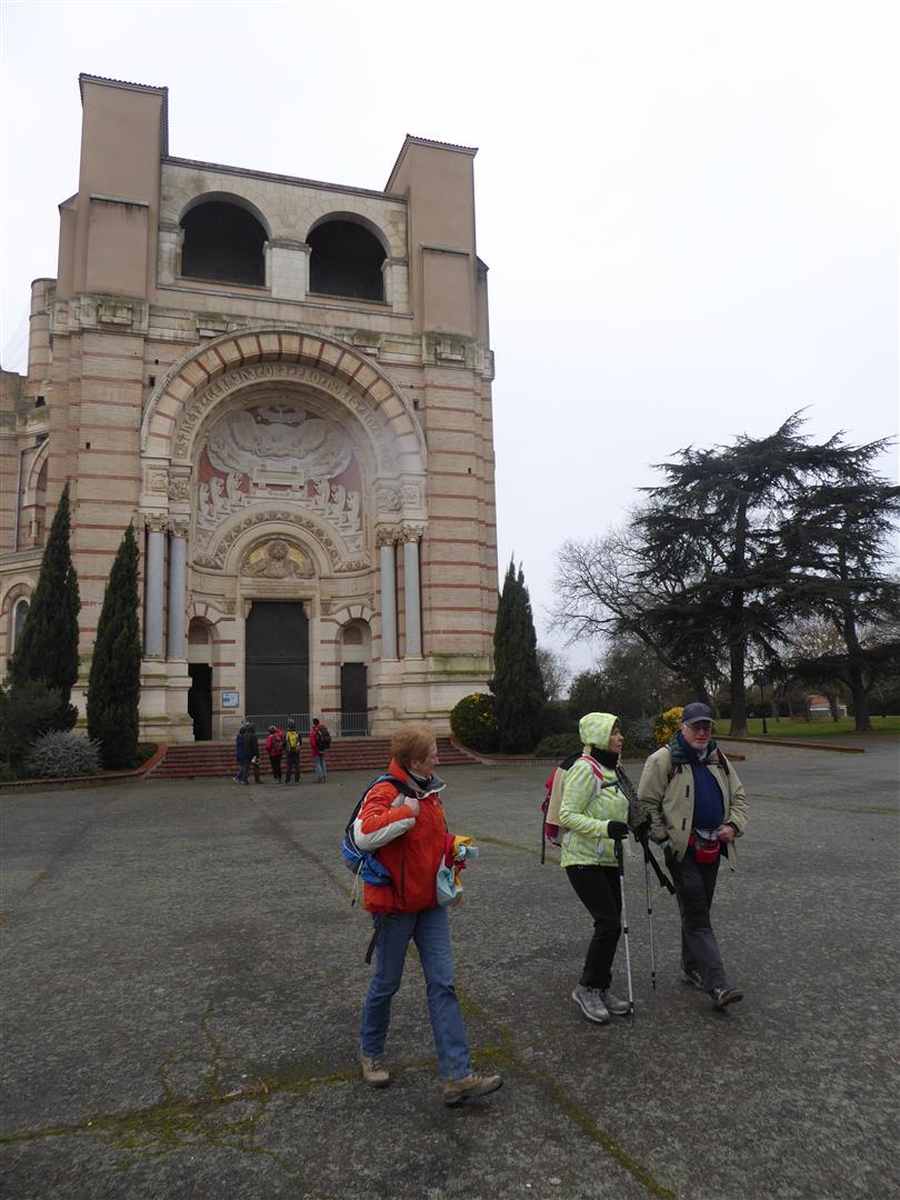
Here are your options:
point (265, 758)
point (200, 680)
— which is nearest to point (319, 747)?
point (265, 758)

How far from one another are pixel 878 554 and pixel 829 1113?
30.2 meters

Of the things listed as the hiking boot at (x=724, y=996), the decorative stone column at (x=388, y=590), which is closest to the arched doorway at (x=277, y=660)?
the decorative stone column at (x=388, y=590)

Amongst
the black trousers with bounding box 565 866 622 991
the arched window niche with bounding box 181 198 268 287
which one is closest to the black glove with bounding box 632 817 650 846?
the black trousers with bounding box 565 866 622 991

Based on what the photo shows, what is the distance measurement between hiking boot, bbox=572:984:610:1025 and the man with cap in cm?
58

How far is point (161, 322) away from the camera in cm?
2373

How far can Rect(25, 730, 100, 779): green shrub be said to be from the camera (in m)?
17.1

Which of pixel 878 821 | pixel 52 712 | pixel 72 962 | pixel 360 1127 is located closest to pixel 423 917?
pixel 360 1127

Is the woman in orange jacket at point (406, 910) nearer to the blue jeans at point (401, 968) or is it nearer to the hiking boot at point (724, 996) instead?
the blue jeans at point (401, 968)

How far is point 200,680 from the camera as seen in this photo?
2492cm

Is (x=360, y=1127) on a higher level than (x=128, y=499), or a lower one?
lower

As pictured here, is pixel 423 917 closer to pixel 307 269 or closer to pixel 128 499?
pixel 128 499

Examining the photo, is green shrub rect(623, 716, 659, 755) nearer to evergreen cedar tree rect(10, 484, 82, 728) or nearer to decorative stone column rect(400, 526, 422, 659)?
decorative stone column rect(400, 526, 422, 659)

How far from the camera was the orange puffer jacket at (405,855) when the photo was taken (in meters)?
3.31

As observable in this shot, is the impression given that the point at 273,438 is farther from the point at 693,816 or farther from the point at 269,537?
the point at 693,816
